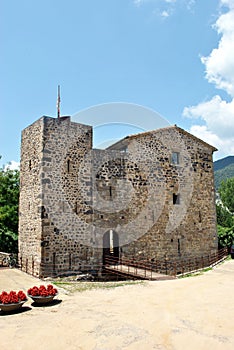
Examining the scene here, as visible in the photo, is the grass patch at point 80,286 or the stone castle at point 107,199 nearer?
the grass patch at point 80,286

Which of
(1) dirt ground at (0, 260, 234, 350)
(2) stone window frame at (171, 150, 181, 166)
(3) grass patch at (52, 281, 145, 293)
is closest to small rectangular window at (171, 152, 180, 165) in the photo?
(2) stone window frame at (171, 150, 181, 166)

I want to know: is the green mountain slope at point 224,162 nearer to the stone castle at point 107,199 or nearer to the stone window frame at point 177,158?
the stone castle at point 107,199

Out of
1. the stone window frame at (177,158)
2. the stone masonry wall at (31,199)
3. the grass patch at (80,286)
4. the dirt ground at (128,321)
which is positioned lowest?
the grass patch at (80,286)

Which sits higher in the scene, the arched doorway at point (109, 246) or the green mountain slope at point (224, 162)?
the green mountain slope at point (224, 162)

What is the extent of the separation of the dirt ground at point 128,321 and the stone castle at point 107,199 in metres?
4.06

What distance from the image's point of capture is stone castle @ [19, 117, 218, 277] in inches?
A: 579

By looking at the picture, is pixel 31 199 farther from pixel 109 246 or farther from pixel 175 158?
pixel 175 158

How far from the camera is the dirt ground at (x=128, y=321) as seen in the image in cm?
640

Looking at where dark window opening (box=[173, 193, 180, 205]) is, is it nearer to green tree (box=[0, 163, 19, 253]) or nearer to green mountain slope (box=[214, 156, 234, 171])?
green tree (box=[0, 163, 19, 253])

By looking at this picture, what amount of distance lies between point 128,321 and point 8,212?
1591 cm

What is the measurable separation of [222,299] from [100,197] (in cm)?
831

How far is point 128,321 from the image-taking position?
770 cm

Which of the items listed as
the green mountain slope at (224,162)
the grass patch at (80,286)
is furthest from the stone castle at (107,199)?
the green mountain slope at (224,162)

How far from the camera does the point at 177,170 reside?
64.8 feet
